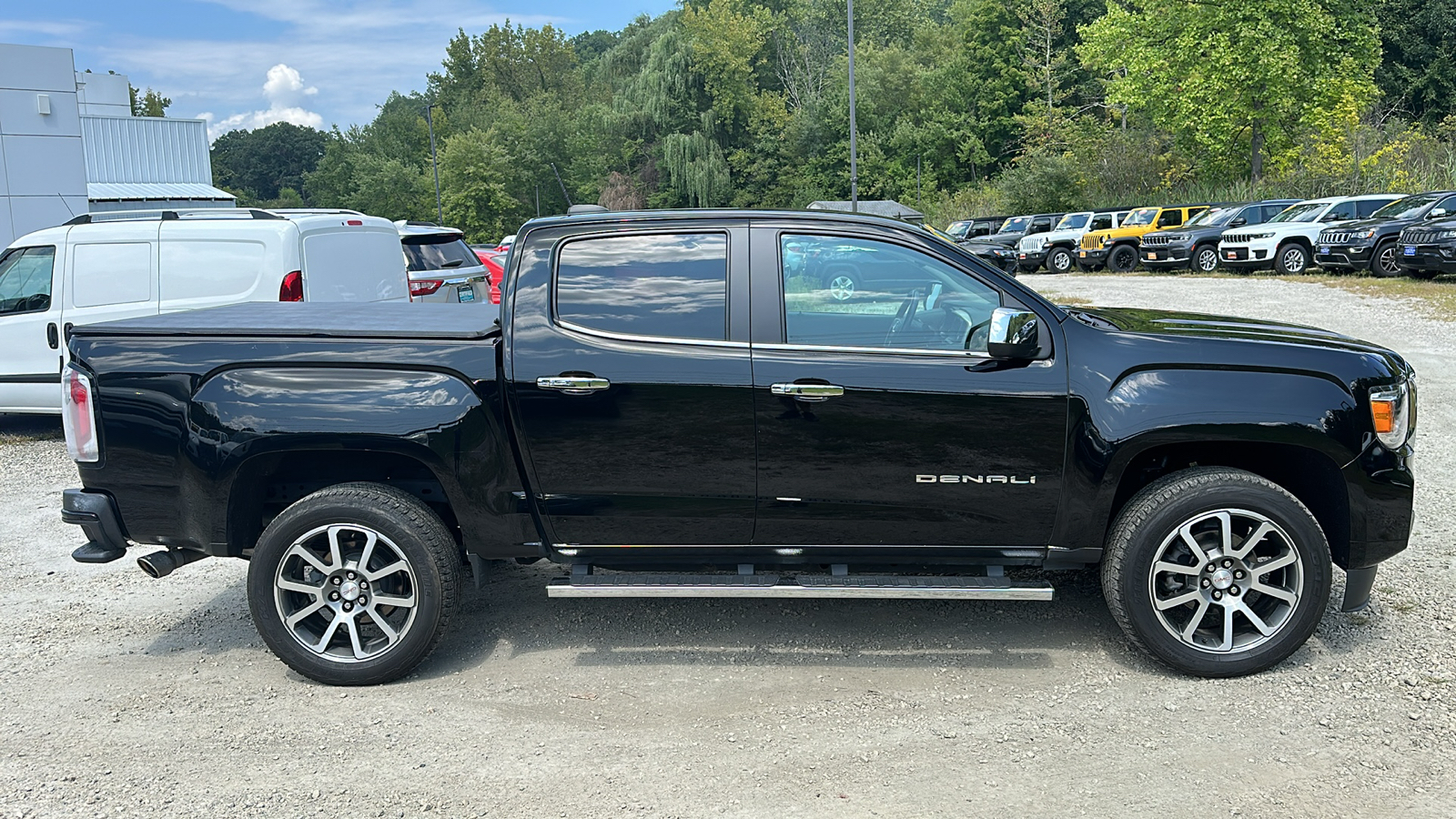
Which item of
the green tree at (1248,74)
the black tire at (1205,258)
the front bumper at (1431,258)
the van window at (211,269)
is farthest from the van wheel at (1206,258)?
the van window at (211,269)

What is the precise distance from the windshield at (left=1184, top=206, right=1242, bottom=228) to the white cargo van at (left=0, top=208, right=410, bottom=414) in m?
22.1

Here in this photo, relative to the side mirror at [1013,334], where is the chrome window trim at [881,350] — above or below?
below

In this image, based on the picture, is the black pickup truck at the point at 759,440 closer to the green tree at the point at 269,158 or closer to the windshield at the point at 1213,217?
the windshield at the point at 1213,217

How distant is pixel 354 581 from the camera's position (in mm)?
4492

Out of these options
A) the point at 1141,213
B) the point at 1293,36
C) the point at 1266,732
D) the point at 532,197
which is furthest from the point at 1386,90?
the point at 1266,732

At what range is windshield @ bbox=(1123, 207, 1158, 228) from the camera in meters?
28.6

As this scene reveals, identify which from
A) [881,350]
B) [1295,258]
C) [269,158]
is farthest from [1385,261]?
[269,158]

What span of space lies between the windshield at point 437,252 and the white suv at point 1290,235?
703 inches

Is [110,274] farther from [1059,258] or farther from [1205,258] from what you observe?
[1059,258]

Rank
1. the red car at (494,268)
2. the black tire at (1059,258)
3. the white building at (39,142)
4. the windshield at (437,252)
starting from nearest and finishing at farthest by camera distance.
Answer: the windshield at (437,252) < the red car at (494,268) < the white building at (39,142) < the black tire at (1059,258)

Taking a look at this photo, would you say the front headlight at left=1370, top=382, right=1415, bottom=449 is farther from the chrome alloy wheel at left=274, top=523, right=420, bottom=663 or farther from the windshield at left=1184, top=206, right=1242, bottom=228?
the windshield at left=1184, top=206, right=1242, bottom=228

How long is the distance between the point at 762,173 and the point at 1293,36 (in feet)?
116

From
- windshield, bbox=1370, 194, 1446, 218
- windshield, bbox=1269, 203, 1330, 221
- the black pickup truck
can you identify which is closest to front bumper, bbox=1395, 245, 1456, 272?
windshield, bbox=1370, 194, 1446, 218

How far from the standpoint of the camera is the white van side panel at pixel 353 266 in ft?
29.7
